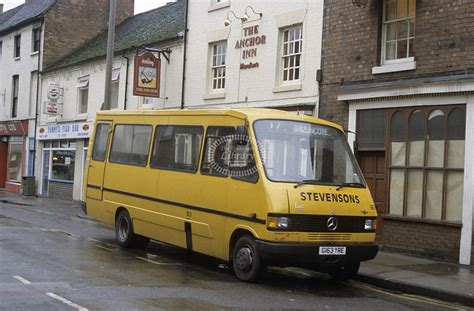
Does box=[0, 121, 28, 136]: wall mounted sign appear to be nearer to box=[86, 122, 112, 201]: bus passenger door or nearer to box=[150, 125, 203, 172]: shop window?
box=[86, 122, 112, 201]: bus passenger door

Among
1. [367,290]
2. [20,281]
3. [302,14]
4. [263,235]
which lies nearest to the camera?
[20,281]

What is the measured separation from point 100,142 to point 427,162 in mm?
7131

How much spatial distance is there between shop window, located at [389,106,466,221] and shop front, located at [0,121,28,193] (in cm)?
2272

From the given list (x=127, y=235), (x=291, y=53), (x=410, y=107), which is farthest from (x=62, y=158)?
(x=410, y=107)

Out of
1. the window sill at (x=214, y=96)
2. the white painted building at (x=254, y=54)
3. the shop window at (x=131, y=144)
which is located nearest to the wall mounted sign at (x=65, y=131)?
the white painted building at (x=254, y=54)

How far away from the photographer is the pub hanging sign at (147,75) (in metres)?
19.7

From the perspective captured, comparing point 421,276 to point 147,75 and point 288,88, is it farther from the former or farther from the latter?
point 147,75

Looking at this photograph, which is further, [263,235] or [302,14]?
[302,14]

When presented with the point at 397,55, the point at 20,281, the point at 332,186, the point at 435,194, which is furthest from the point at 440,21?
the point at 20,281

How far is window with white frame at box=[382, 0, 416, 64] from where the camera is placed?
1293 cm

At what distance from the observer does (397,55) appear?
13219mm

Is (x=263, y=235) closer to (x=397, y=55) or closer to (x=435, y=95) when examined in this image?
(x=435, y=95)

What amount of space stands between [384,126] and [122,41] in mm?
15425

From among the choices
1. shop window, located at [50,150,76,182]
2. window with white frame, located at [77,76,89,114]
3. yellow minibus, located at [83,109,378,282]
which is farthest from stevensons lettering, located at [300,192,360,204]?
shop window, located at [50,150,76,182]
